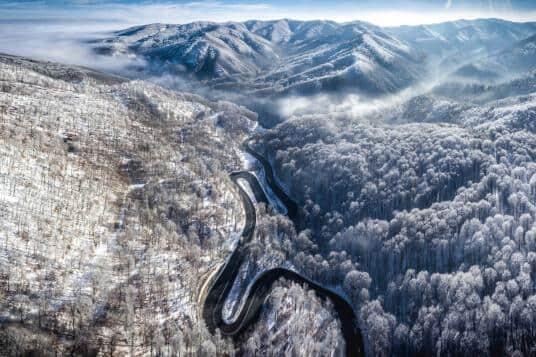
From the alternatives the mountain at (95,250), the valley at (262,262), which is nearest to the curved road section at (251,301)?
the valley at (262,262)

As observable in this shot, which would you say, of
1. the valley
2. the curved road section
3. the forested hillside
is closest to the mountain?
the valley

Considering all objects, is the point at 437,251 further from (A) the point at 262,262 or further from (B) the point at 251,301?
(B) the point at 251,301

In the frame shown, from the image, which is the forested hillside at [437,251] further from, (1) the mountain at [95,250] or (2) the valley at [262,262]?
(1) the mountain at [95,250]

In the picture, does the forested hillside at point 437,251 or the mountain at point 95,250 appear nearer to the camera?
the mountain at point 95,250

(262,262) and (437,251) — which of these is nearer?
(437,251)

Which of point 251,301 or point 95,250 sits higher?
point 95,250

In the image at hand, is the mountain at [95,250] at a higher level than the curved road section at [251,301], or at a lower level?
higher

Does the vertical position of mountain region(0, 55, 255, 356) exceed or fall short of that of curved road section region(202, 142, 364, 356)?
it exceeds it

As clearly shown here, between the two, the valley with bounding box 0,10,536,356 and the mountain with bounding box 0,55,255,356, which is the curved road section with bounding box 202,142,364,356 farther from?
the mountain with bounding box 0,55,255,356

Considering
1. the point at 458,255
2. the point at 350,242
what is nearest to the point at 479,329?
the point at 458,255

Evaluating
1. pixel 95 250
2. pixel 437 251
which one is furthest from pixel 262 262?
pixel 437 251

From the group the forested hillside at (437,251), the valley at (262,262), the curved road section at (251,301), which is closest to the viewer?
the valley at (262,262)
